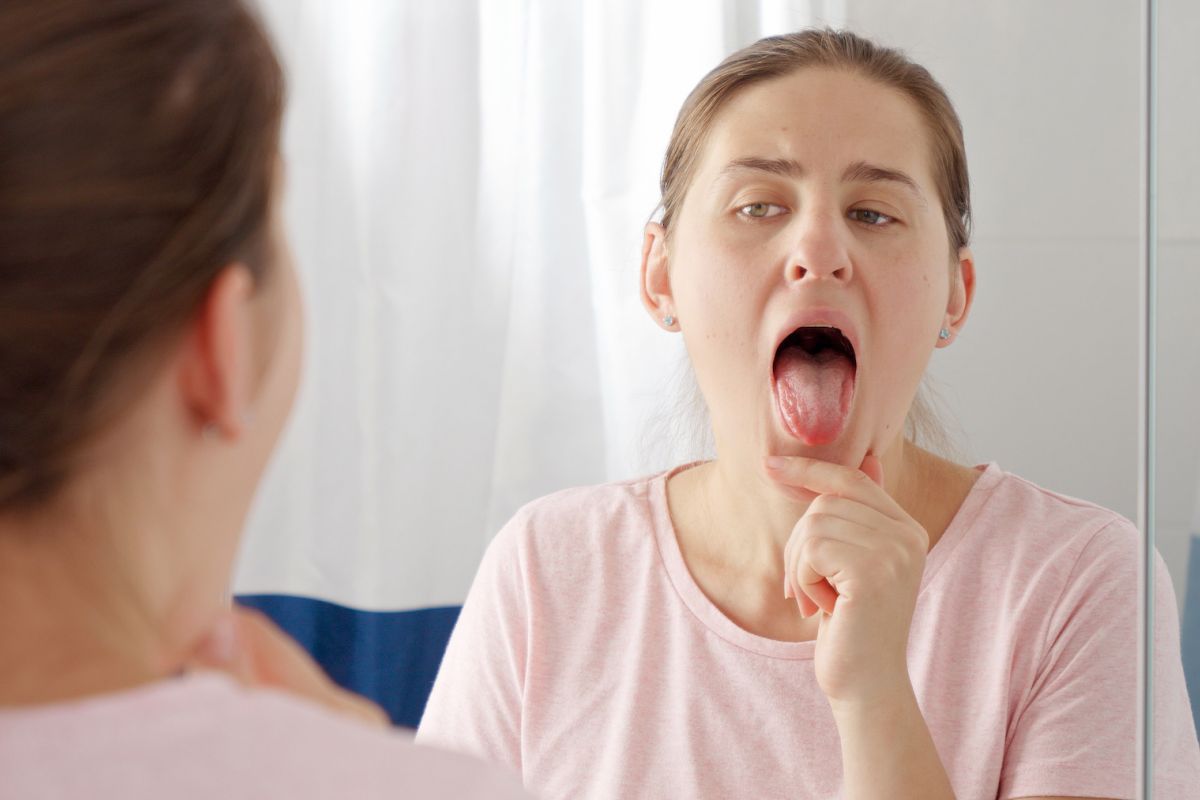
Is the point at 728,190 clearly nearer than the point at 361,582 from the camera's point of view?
Yes

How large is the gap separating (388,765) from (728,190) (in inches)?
25.4

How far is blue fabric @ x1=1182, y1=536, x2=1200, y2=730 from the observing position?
0.60 metres

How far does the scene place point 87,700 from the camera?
1.24 ft

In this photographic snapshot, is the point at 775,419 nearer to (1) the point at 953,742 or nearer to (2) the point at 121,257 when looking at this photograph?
(1) the point at 953,742

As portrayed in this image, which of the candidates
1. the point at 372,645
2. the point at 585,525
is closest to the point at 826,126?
the point at 585,525

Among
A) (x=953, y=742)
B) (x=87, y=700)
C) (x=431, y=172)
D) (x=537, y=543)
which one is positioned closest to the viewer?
(x=87, y=700)

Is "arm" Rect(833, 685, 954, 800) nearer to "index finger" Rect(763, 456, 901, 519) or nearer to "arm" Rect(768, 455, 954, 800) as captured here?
"arm" Rect(768, 455, 954, 800)

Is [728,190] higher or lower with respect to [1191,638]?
higher

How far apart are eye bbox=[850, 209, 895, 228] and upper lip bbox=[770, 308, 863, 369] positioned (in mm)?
83

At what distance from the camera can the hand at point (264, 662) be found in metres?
0.50

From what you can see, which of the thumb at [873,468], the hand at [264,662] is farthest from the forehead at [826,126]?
the hand at [264,662]

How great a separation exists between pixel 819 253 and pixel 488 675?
41cm

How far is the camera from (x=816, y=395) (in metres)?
0.94

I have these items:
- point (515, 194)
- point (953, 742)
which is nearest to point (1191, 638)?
point (953, 742)
